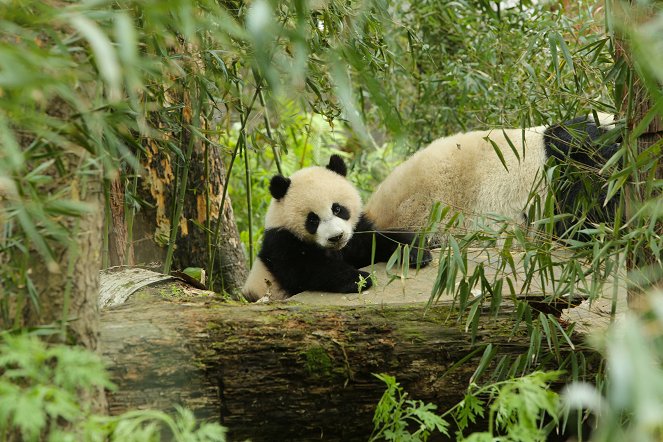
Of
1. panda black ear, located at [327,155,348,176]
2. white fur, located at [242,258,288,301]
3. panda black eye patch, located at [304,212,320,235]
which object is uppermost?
panda black ear, located at [327,155,348,176]

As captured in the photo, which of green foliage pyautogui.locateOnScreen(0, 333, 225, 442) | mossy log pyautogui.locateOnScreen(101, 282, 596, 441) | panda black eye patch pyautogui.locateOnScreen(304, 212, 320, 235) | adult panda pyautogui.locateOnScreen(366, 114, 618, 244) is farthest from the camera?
adult panda pyautogui.locateOnScreen(366, 114, 618, 244)

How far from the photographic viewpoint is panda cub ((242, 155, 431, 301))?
4305 millimetres

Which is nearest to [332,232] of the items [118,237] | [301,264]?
[301,264]

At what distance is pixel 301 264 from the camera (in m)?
4.48

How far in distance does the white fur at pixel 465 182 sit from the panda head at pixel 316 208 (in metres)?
0.44

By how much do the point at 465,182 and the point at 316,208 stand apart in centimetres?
123

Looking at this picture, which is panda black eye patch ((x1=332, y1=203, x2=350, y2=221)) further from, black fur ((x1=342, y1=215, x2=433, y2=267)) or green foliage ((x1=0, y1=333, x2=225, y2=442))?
green foliage ((x1=0, y1=333, x2=225, y2=442))

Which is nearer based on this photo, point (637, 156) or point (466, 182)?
point (637, 156)

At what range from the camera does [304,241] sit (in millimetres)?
4508

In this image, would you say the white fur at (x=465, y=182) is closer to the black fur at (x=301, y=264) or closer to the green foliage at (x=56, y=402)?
the black fur at (x=301, y=264)

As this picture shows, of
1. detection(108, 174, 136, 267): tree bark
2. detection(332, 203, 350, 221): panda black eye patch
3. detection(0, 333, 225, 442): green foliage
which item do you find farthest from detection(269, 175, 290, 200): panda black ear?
detection(0, 333, 225, 442): green foliage

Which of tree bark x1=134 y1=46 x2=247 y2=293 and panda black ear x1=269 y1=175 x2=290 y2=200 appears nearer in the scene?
panda black ear x1=269 y1=175 x2=290 y2=200

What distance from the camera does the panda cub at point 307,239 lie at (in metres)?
4.30

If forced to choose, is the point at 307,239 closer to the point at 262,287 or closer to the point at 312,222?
the point at 312,222
